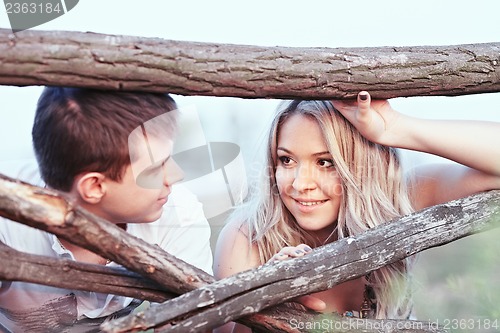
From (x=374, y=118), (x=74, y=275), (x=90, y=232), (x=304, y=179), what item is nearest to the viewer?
(x=90, y=232)

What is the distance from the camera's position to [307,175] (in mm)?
2734

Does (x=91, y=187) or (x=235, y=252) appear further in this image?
(x=235, y=252)

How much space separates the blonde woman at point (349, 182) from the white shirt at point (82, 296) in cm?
17

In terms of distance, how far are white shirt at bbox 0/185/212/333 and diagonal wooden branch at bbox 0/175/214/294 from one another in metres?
0.49

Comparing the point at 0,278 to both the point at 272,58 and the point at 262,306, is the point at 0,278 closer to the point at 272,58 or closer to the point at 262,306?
the point at 262,306

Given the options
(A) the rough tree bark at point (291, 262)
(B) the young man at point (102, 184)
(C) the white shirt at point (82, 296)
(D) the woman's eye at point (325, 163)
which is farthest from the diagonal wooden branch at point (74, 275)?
(D) the woman's eye at point (325, 163)

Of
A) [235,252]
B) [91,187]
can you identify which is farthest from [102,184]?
[235,252]

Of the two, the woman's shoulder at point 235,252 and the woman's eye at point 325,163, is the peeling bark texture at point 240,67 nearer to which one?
the woman's eye at point 325,163

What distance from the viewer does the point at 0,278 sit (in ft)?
6.90

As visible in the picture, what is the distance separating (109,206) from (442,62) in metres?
1.18

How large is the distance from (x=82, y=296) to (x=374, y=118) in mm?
1195

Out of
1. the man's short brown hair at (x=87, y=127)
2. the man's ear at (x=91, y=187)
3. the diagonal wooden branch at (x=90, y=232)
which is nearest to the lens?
the diagonal wooden branch at (x=90, y=232)

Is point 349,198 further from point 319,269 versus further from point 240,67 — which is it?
point 240,67

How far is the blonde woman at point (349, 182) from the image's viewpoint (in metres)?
2.60
